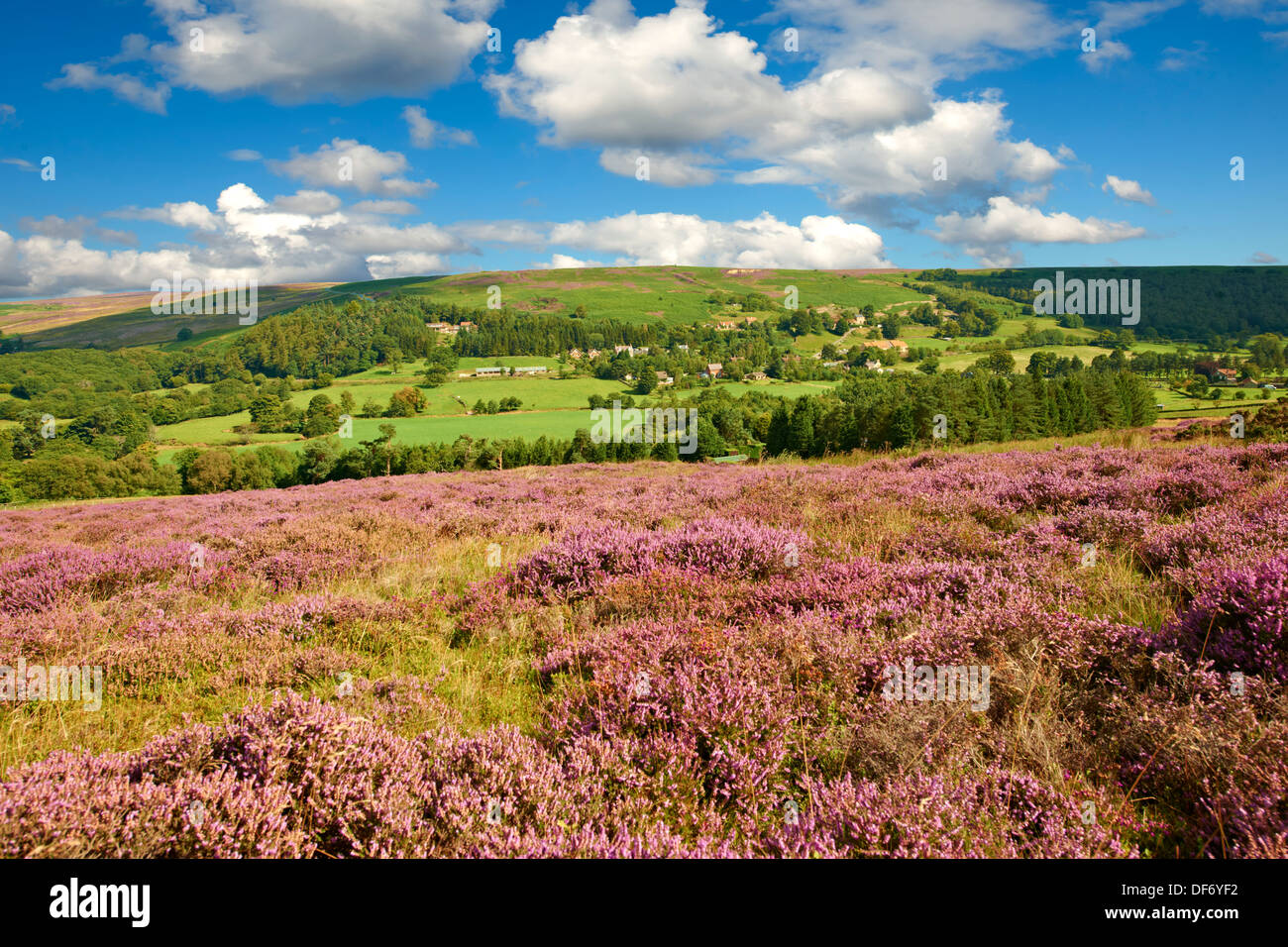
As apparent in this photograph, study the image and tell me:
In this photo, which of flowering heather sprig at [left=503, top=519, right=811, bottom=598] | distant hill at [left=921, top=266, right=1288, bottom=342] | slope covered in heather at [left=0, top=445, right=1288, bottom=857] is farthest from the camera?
distant hill at [left=921, top=266, right=1288, bottom=342]

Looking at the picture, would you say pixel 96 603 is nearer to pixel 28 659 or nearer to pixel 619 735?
pixel 28 659

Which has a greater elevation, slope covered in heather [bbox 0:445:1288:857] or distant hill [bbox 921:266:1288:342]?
distant hill [bbox 921:266:1288:342]

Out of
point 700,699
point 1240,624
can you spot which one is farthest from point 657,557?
point 1240,624

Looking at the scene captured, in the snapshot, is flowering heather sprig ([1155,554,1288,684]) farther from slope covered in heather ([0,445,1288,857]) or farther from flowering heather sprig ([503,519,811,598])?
flowering heather sprig ([503,519,811,598])

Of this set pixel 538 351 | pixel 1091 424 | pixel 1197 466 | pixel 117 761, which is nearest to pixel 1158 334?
pixel 1091 424

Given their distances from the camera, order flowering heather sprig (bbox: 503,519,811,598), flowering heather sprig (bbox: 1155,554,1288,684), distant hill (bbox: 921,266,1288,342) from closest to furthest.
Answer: flowering heather sprig (bbox: 1155,554,1288,684) → flowering heather sprig (bbox: 503,519,811,598) → distant hill (bbox: 921,266,1288,342)

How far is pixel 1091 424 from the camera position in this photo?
68125mm

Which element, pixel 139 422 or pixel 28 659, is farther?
pixel 139 422

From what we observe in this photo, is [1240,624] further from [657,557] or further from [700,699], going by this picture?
[657,557]

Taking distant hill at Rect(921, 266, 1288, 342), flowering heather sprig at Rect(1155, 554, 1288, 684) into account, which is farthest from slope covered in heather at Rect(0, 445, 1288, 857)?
distant hill at Rect(921, 266, 1288, 342)

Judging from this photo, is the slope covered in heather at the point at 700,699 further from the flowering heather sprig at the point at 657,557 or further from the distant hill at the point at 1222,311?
the distant hill at the point at 1222,311

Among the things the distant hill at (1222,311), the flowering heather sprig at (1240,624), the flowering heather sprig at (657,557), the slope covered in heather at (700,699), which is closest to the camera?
the slope covered in heather at (700,699)

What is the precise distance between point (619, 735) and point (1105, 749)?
2.33m

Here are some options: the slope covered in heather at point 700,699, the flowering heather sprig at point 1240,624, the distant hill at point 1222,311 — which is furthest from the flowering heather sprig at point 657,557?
the distant hill at point 1222,311
